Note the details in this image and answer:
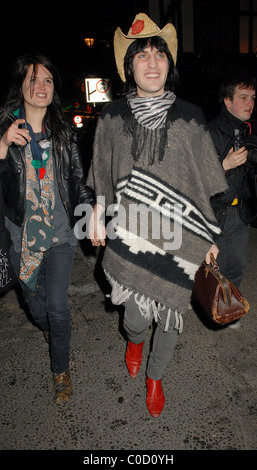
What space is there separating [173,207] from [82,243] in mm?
3547

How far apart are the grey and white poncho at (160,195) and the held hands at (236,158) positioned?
0.43 meters

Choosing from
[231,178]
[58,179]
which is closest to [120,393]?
[58,179]

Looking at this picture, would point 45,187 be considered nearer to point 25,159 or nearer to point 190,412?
point 25,159

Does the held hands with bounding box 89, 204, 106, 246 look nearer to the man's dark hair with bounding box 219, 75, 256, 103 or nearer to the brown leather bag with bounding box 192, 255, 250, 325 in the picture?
the brown leather bag with bounding box 192, 255, 250, 325

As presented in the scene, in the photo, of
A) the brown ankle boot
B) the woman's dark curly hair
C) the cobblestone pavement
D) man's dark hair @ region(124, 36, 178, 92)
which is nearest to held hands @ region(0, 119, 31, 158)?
the woman's dark curly hair

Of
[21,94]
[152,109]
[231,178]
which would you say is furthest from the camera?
[231,178]

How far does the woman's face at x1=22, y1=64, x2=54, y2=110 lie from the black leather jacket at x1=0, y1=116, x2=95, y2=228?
18 cm

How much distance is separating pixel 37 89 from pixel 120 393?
7.15ft

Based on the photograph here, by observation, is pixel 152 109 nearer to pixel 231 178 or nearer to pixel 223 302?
pixel 231 178

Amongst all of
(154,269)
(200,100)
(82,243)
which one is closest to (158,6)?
(200,100)

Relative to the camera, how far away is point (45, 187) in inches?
85.4

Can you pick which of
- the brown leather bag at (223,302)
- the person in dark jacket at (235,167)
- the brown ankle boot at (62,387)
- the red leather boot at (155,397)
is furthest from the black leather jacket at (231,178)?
the brown ankle boot at (62,387)

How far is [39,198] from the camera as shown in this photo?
7.07 feet

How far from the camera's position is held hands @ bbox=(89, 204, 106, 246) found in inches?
82.3
